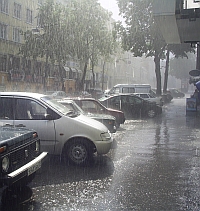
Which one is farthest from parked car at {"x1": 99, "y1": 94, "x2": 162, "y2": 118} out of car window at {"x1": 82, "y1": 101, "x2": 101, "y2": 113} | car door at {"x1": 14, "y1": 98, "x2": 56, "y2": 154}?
car door at {"x1": 14, "y1": 98, "x2": 56, "y2": 154}

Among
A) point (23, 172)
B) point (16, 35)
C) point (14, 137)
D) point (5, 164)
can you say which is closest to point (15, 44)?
point (16, 35)

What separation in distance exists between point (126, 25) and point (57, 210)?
106 ft

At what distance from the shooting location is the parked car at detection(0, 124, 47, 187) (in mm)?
4453

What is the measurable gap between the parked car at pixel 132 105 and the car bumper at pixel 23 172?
44.5 feet

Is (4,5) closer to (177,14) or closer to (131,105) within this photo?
(131,105)

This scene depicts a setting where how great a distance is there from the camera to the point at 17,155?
4824 mm

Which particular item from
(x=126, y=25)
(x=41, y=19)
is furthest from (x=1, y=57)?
(x=126, y=25)

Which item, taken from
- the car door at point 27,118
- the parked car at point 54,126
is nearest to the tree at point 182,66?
the parked car at point 54,126

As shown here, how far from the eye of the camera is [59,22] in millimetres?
31797

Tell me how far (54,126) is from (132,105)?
496 inches

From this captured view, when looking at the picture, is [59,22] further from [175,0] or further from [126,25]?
[175,0]

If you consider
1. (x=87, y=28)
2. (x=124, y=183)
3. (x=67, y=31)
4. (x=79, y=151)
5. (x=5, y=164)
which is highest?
(x=87, y=28)

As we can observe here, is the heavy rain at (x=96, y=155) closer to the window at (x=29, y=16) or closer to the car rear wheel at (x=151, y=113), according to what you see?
the car rear wheel at (x=151, y=113)

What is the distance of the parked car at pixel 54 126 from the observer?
23.5 feet
